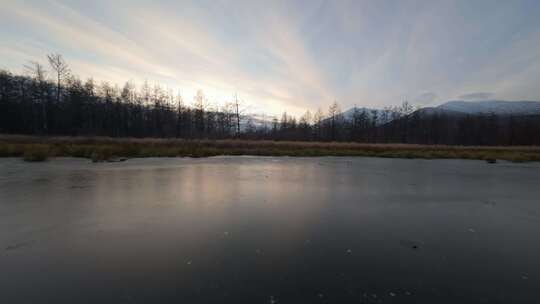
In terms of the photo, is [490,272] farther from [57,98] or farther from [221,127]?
[221,127]

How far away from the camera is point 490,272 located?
2543mm

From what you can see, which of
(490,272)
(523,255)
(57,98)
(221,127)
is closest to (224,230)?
(490,272)

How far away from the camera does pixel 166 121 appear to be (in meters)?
41.8

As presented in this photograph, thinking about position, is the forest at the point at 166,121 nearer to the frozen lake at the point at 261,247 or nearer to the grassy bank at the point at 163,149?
the grassy bank at the point at 163,149

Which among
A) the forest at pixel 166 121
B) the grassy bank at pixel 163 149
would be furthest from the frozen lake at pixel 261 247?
the forest at pixel 166 121

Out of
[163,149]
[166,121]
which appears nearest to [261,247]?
[163,149]

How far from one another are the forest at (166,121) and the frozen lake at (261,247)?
2688 cm

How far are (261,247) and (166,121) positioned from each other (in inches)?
1742

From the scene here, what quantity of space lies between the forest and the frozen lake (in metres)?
26.9

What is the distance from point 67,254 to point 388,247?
4.40 metres

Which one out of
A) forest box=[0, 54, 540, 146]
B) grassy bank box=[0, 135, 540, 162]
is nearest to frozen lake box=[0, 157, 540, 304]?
grassy bank box=[0, 135, 540, 162]

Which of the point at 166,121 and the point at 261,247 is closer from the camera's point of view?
the point at 261,247

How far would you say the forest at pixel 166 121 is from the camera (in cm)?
3067

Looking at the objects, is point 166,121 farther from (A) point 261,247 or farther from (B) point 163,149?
(A) point 261,247
